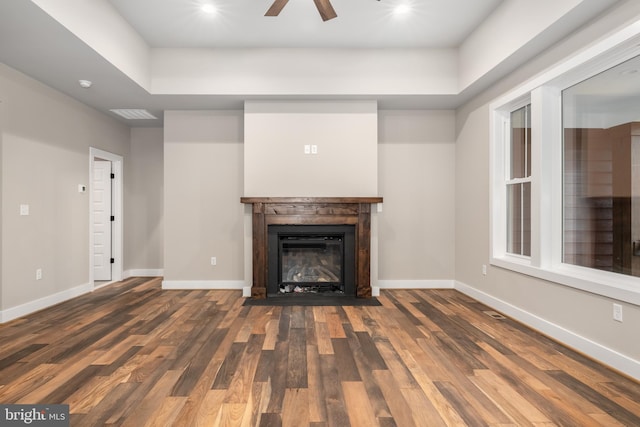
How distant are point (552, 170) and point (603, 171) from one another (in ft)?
1.33

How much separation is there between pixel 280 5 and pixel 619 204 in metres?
3.10

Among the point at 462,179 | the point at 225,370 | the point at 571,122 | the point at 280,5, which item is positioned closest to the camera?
the point at 225,370

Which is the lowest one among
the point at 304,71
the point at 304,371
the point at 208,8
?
the point at 304,371

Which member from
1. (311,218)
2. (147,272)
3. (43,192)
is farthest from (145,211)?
(311,218)

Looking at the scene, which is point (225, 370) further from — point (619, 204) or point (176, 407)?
point (619, 204)

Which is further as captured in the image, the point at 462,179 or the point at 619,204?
the point at 462,179

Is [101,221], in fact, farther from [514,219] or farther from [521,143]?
[521,143]

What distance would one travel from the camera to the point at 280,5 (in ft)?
8.79

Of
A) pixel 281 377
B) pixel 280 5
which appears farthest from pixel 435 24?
pixel 281 377

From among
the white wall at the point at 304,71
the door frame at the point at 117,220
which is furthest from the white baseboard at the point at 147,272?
the white wall at the point at 304,71

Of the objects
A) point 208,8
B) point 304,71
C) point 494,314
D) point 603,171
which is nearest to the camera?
point 603,171

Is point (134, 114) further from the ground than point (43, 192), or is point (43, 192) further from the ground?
→ point (134, 114)

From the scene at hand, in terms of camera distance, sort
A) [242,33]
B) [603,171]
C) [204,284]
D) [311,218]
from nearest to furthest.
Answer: [603,171] < [242,33] < [311,218] < [204,284]

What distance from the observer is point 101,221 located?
5.25 m
